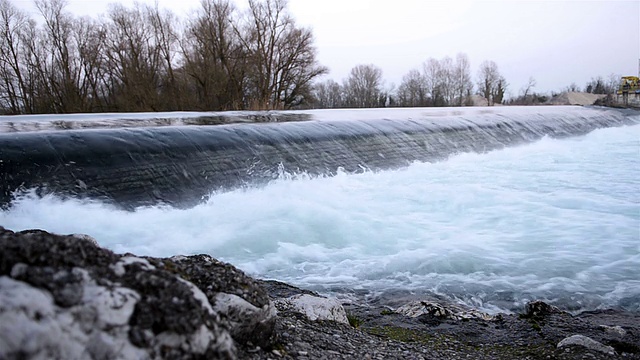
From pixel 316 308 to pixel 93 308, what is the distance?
70.7 inches

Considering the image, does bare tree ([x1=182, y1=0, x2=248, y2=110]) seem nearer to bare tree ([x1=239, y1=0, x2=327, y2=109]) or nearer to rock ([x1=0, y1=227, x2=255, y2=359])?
bare tree ([x1=239, y1=0, x2=327, y2=109])

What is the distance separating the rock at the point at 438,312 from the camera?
3.47 meters

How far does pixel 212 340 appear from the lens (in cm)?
137

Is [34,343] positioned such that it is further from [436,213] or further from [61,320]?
[436,213]

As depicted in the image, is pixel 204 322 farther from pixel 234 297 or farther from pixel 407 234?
pixel 407 234

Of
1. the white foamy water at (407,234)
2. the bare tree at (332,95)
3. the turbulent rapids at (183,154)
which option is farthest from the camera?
the bare tree at (332,95)

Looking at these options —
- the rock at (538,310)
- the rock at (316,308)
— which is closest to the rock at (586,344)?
the rock at (538,310)

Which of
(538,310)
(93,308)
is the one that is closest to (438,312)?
(538,310)

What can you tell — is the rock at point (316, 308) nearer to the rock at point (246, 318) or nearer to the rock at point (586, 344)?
the rock at point (246, 318)

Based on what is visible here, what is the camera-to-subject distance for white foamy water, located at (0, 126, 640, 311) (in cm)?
454

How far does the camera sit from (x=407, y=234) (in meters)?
6.03

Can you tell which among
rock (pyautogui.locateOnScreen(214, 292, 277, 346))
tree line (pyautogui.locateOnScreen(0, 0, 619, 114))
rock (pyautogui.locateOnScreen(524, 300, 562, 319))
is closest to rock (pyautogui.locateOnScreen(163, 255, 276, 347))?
rock (pyautogui.locateOnScreen(214, 292, 277, 346))

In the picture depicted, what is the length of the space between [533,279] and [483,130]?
1087 centimetres

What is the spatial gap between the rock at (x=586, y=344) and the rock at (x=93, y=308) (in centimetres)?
214
